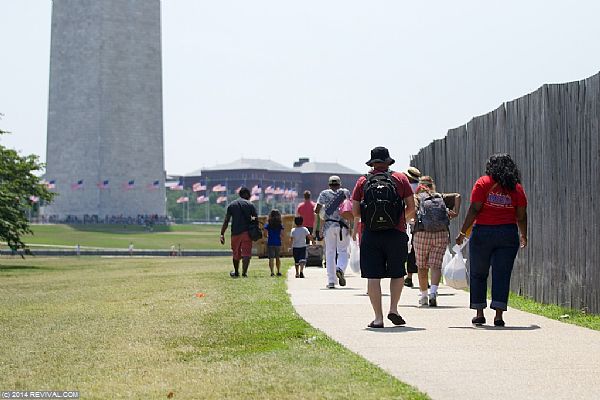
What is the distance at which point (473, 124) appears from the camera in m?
19.8

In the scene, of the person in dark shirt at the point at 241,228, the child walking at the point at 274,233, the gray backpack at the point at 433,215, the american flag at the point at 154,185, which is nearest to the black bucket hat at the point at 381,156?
the gray backpack at the point at 433,215

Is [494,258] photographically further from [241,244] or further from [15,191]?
[15,191]

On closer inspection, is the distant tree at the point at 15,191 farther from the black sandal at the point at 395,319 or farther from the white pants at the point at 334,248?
the black sandal at the point at 395,319

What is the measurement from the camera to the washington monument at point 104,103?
10869 cm

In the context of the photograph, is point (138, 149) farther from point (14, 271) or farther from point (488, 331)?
point (488, 331)

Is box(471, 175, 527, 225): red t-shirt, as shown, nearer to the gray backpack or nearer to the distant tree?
the gray backpack

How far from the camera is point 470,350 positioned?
405 inches

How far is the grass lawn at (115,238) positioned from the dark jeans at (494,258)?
6594 centimetres

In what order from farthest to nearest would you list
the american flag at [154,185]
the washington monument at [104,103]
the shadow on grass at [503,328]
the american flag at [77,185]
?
the american flag at [154,185]
the american flag at [77,185]
the washington monument at [104,103]
the shadow on grass at [503,328]

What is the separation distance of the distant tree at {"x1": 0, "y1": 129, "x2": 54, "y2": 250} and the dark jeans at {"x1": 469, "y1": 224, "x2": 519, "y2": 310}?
2807cm

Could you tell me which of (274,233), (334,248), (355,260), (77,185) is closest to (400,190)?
(334,248)

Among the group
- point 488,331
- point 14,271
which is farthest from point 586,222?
point 14,271

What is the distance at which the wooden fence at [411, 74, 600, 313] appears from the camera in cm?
1348

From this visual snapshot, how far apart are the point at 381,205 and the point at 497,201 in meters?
1.20
